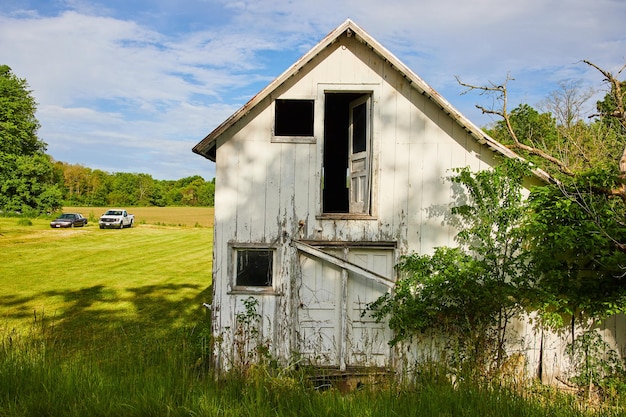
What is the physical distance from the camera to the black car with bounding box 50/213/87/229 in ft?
140

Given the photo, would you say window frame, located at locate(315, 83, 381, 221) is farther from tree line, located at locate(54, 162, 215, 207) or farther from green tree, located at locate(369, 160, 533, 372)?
tree line, located at locate(54, 162, 215, 207)

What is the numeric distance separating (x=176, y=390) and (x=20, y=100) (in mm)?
56597

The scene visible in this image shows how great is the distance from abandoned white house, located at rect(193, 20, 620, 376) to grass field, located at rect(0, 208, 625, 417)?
123 cm

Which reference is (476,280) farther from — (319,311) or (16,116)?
(16,116)

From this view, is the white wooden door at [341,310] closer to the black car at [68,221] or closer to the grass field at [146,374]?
the grass field at [146,374]

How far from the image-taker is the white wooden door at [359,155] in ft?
30.3

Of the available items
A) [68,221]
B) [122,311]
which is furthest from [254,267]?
[68,221]

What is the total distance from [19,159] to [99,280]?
3440cm

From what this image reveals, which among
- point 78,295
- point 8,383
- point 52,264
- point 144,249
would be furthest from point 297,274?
point 144,249

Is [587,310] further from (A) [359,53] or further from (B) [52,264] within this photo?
(B) [52,264]

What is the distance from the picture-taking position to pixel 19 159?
48.5 m

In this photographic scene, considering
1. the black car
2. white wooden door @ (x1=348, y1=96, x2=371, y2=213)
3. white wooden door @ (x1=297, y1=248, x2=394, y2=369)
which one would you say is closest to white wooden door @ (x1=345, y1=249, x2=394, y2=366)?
white wooden door @ (x1=297, y1=248, x2=394, y2=369)

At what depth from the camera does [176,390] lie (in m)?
4.98

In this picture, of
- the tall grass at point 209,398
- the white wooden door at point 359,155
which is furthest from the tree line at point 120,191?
the tall grass at point 209,398
